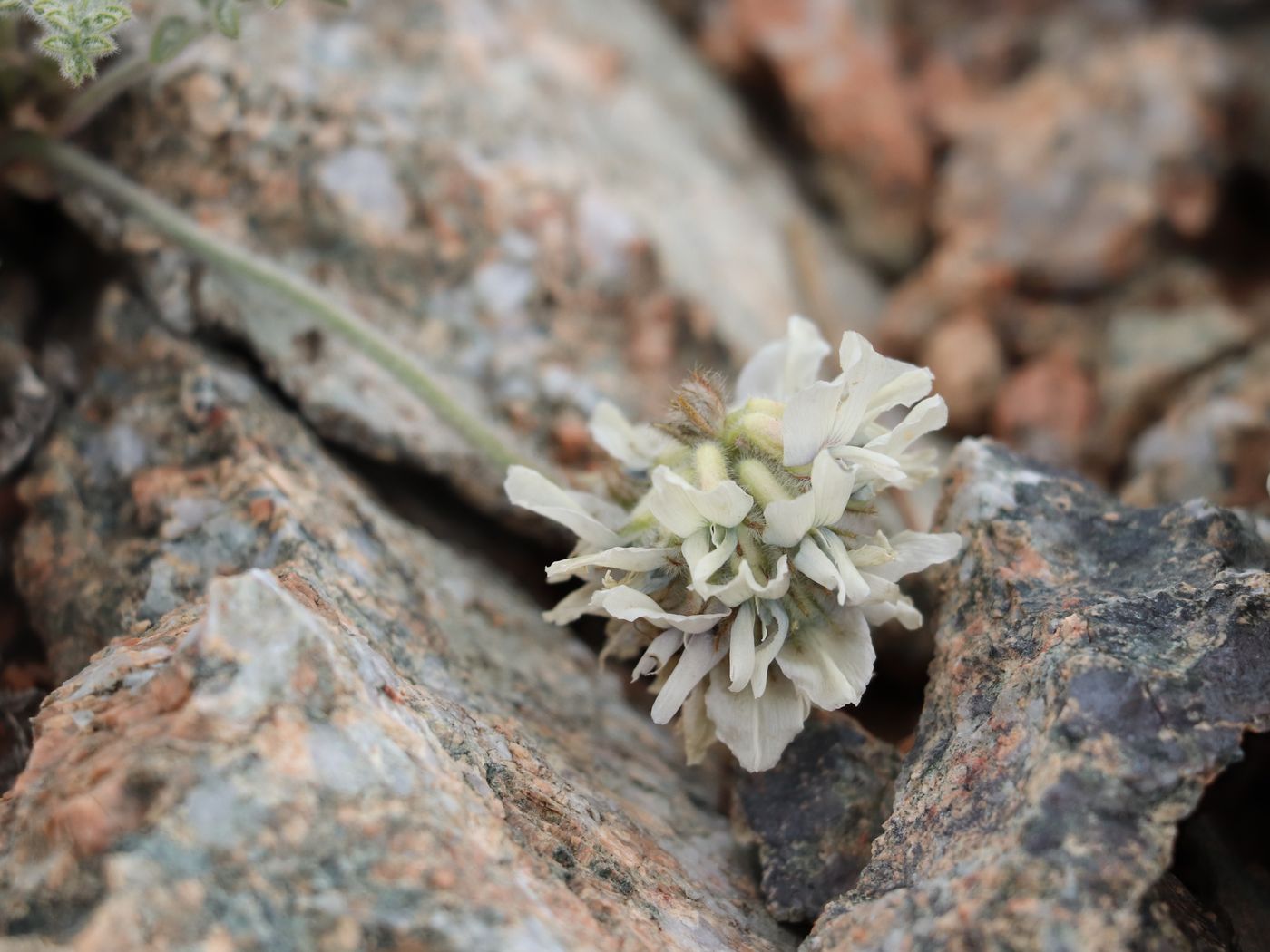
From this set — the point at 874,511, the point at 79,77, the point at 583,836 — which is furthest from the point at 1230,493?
the point at 79,77

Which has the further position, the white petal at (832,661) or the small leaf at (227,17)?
the small leaf at (227,17)

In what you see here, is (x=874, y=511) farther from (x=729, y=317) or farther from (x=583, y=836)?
(x=729, y=317)

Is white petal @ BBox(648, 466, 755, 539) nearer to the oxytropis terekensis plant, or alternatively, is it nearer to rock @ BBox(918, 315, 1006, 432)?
the oxytropis terekensis plant

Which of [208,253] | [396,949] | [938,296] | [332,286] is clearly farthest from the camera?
[938,296]

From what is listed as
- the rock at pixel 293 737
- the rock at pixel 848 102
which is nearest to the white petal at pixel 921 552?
the rock at pixel 293 737

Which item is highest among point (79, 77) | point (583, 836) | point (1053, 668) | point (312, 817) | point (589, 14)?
point (589, 14)

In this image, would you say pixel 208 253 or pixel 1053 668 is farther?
pixel 208 253

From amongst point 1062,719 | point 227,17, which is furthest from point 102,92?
point 1062,719

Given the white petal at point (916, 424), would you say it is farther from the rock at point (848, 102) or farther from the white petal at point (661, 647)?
the rock at point (848, 102)
